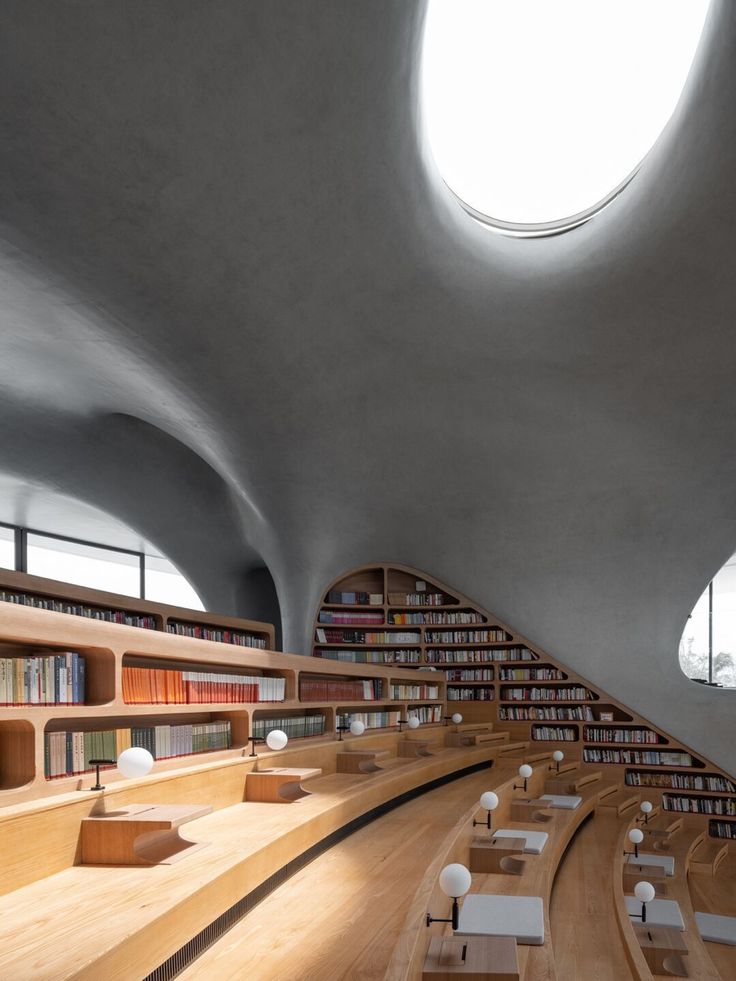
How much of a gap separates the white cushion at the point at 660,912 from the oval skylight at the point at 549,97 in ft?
19.9

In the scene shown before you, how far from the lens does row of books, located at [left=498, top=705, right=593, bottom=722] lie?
984 cm

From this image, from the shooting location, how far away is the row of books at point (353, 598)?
10.8 metres

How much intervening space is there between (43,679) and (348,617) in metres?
8.11

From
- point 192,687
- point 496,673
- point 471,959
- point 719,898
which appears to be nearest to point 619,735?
point 496,673

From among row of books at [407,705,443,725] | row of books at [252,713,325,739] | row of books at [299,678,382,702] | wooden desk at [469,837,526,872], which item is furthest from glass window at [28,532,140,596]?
wooden desk at [469,837,526,872]

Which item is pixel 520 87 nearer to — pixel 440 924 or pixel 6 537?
pixel 440 924

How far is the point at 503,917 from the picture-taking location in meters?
3.23

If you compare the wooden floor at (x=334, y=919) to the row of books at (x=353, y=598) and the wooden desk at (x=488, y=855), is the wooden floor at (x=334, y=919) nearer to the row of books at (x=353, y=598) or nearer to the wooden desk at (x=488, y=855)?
the wooden desk at (x=488, y=855)

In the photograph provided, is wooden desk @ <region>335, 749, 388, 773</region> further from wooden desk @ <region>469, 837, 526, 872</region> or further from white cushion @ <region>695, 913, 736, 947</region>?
white cushion @ <region>695, 913, 736, 947</region>

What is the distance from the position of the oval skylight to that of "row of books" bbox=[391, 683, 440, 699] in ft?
16.0

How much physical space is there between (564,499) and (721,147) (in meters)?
4.60

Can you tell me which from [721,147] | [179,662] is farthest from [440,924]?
[721,147]

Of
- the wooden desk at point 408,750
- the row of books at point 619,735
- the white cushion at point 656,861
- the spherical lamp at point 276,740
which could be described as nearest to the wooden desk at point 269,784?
the spherical lamp at point 276,740

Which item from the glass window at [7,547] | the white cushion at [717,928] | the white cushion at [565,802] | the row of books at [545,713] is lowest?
the white cushion at [717,928]
